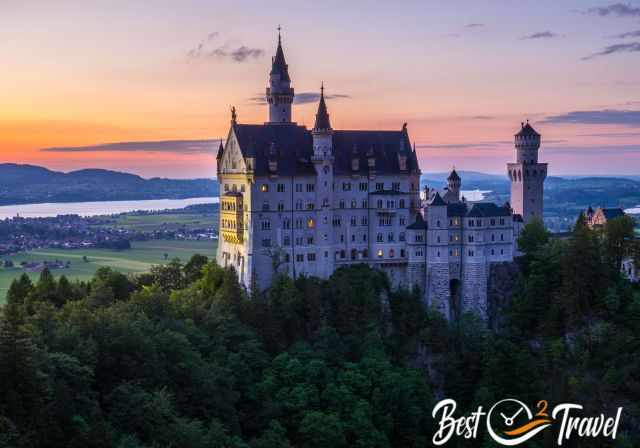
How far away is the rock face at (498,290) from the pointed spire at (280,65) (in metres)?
32.7

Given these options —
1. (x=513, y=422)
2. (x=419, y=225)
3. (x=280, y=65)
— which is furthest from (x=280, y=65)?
(x=513, y=422)

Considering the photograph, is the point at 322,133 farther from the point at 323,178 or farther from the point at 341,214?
the point at 341,214

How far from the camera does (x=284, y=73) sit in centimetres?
10806

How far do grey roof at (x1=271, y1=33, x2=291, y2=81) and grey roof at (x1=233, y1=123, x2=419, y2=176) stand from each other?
8.24m

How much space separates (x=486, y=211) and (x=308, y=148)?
69.5 feet

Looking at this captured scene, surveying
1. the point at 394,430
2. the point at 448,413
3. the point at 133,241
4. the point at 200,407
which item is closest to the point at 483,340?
the point at 448,413

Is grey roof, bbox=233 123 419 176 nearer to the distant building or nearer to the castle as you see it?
the castle

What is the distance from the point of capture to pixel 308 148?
10175cm

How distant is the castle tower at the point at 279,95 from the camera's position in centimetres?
10738

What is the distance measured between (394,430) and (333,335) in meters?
11.4

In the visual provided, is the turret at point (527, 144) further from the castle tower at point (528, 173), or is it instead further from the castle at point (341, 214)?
the castle at point (341, 214)

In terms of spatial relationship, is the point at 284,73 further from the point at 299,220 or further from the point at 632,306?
the point at 632,306

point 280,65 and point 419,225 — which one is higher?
point 280,65

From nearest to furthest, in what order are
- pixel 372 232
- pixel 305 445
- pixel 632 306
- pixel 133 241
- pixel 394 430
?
pixel 305 445 → pixel 394 430 → pixel 632 306 → pixel 372 232 → pixel 133 241
